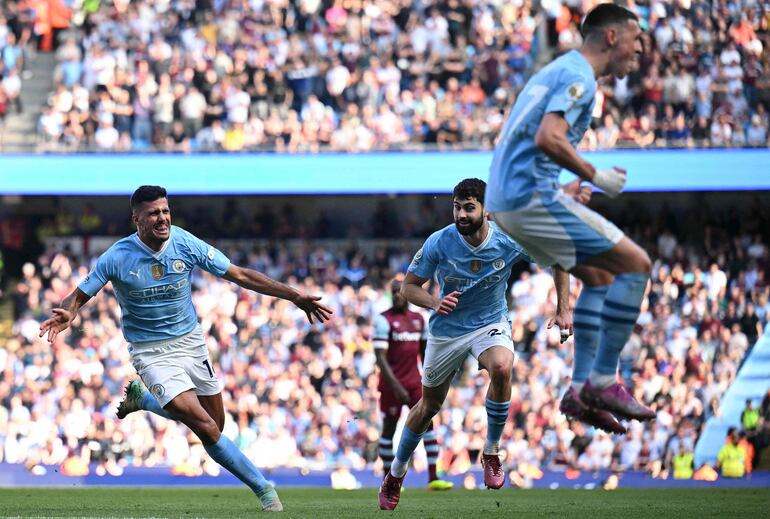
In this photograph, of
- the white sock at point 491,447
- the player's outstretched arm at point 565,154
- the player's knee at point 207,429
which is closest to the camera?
the player's outstretched arm at point 565,154

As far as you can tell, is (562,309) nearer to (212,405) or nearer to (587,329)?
(587,329)

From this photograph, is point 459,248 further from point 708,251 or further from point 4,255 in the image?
point 4,255

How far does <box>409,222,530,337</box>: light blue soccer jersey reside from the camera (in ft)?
36.9

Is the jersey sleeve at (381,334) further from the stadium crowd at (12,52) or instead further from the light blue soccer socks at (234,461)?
the stadium crowd at (12,52)

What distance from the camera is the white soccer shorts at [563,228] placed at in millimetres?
7859

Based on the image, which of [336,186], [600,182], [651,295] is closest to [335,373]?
[336,186]

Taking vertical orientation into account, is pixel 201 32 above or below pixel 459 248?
above

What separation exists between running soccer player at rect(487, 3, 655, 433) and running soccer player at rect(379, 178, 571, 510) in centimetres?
302

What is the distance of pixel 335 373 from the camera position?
23.1m

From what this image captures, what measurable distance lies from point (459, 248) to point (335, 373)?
12088 mm

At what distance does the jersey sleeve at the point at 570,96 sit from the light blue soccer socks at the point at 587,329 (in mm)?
1089

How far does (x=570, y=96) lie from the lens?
767 cm

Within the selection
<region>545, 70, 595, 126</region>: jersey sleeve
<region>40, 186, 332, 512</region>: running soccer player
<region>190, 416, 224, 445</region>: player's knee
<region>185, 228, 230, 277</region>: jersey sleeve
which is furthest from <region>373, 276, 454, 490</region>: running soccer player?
<region>545, 70, 595, 126</region>: jersey sleeve

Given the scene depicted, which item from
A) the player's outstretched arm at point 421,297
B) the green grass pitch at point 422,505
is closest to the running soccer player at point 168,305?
the green grass pitch at point 422,505
